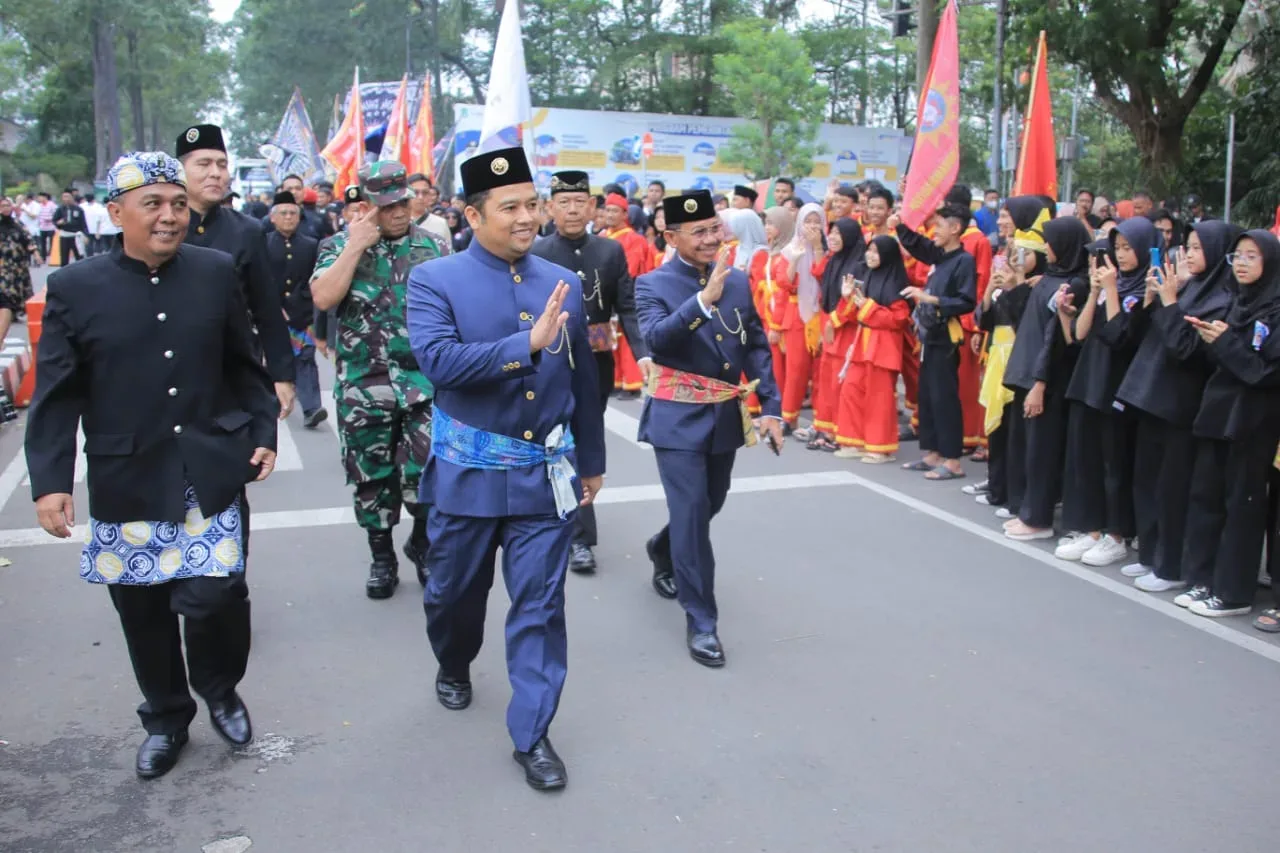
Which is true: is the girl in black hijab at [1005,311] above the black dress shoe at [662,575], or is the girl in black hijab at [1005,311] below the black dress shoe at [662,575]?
above

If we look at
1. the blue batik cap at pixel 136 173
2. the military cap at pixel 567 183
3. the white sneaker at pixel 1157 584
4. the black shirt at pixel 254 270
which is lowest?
the white sneaker at pixel 1157 584

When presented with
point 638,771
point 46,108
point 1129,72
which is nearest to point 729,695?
point 638,771

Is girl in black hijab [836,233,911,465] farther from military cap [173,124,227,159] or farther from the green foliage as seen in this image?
the green foliage

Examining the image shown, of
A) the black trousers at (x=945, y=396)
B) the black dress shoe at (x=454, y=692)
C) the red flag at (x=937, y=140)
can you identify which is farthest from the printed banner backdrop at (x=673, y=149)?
the black dress shoe at (x=454, y=692)

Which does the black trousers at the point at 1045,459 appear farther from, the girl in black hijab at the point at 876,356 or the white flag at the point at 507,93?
the white flag at the point at 507,93

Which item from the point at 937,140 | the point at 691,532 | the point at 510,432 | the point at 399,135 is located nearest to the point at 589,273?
the point at 691,532

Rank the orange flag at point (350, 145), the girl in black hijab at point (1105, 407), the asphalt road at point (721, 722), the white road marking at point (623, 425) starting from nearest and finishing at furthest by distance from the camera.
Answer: the asphalt road at point (721, 722)
the girl in black hijab at point (1105, 407)
the white road marking at point (623, 425)
the orange flag at point (350, 145)

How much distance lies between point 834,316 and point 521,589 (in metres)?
5.84

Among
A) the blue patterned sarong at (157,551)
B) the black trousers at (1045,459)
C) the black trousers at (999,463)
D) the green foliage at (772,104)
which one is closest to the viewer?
the blue patterned sarong at (157,551)

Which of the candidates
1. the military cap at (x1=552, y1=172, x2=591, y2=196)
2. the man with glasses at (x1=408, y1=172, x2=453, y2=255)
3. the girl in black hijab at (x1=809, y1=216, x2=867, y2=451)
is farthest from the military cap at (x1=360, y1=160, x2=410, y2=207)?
the girl in black hijab at (x1=809, y1=216, x2=867, y2=451)

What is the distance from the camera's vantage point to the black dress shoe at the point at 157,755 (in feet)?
12.9

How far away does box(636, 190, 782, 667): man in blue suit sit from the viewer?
5.02 meters

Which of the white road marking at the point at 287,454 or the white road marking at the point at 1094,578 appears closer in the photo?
the white road marking at the point at 1094,578

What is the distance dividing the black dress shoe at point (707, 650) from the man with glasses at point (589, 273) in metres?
1.28
